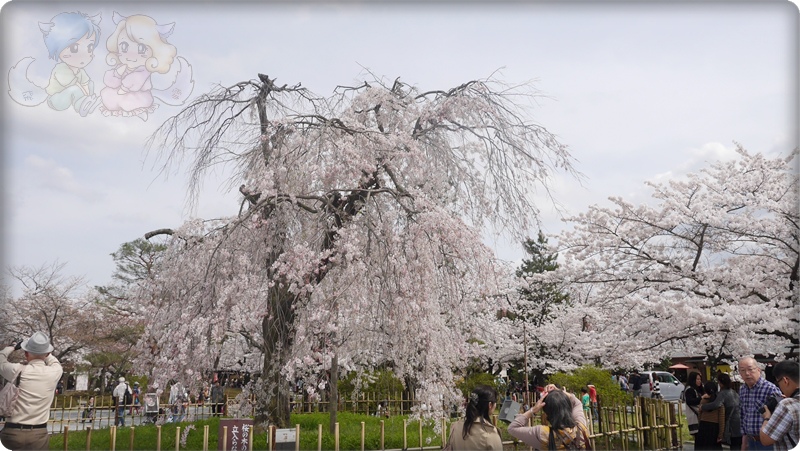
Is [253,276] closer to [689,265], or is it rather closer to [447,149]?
[447,149]

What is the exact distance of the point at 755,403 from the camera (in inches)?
196

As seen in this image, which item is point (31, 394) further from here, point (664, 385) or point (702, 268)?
point (664, 385)

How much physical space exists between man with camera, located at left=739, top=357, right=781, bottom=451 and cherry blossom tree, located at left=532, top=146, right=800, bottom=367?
4.66 meters

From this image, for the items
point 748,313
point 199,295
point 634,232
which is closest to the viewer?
point 199,295

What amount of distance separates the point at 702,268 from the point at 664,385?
580 inches

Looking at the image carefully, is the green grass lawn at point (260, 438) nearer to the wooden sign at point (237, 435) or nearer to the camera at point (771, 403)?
the wooden sign at point (237, 435)

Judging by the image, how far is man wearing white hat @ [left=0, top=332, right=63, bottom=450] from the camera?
14.5 feet

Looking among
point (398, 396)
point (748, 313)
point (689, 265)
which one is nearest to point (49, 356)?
point (748, 313)

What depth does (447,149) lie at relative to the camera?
923cm

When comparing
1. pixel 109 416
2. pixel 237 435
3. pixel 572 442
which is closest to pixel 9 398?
pixel 237 435

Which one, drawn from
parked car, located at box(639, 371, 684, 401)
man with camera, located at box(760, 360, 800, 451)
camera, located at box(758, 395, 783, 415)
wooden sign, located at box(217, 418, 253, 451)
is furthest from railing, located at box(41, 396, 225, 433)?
parked car, located at box(639, 371, 684, 401)

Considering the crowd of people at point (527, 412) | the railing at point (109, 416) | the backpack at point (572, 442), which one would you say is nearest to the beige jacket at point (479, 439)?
the crowd of people at point (527, 412)

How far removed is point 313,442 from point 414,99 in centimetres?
592

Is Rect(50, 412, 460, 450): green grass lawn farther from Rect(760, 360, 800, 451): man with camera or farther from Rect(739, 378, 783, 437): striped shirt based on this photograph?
Rect(760, 360, 800, 451): man with camera
